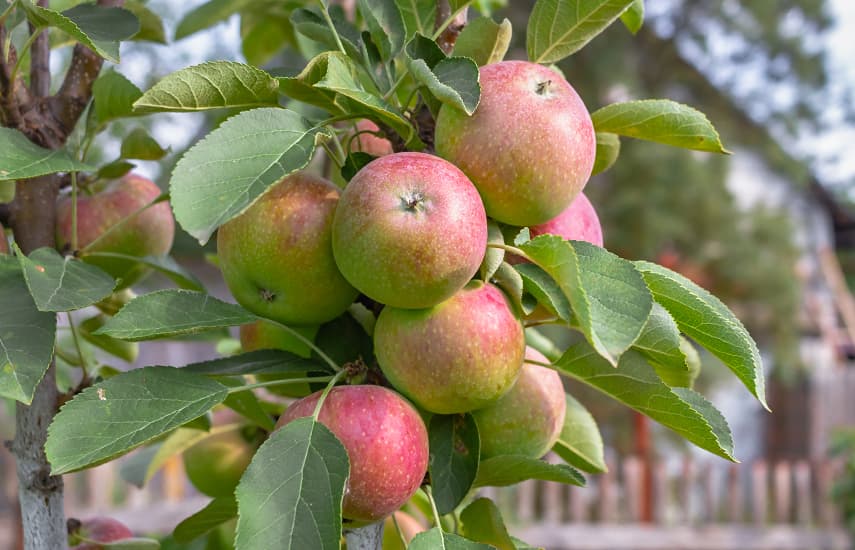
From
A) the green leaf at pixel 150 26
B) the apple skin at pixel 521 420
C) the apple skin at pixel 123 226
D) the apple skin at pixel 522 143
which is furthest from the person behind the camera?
the green leaf at pixel 150 26

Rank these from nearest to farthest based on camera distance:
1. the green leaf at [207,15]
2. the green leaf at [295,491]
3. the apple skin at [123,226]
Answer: the green leaf at [295,491], the apple skin at [123,226], the green leaf at [207,15]

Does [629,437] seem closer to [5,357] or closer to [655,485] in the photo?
[655,485]

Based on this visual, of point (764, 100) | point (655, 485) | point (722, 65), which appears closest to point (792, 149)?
point (764, 100)

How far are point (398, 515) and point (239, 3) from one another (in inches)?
32.0

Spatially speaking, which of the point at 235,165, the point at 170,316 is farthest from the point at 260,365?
the point at 235,165

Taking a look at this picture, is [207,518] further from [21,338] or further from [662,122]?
[662,122]

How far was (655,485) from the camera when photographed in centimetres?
528

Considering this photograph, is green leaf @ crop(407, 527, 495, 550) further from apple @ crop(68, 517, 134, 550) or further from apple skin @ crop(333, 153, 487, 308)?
apple @ crop(68, 517, 134, 550)

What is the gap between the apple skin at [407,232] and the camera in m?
0.60

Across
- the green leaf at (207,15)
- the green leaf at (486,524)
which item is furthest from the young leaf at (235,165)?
the green leaf at (207,15)

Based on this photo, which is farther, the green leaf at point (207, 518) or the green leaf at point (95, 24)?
the green leaf at point (207, 518)

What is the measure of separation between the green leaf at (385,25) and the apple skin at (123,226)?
351 millimetres

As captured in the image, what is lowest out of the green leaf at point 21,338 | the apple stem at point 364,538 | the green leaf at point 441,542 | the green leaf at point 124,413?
the apple stem at point 364,538

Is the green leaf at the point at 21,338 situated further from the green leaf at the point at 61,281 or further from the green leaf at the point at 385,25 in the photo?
the green leaf at the point at 385,25
